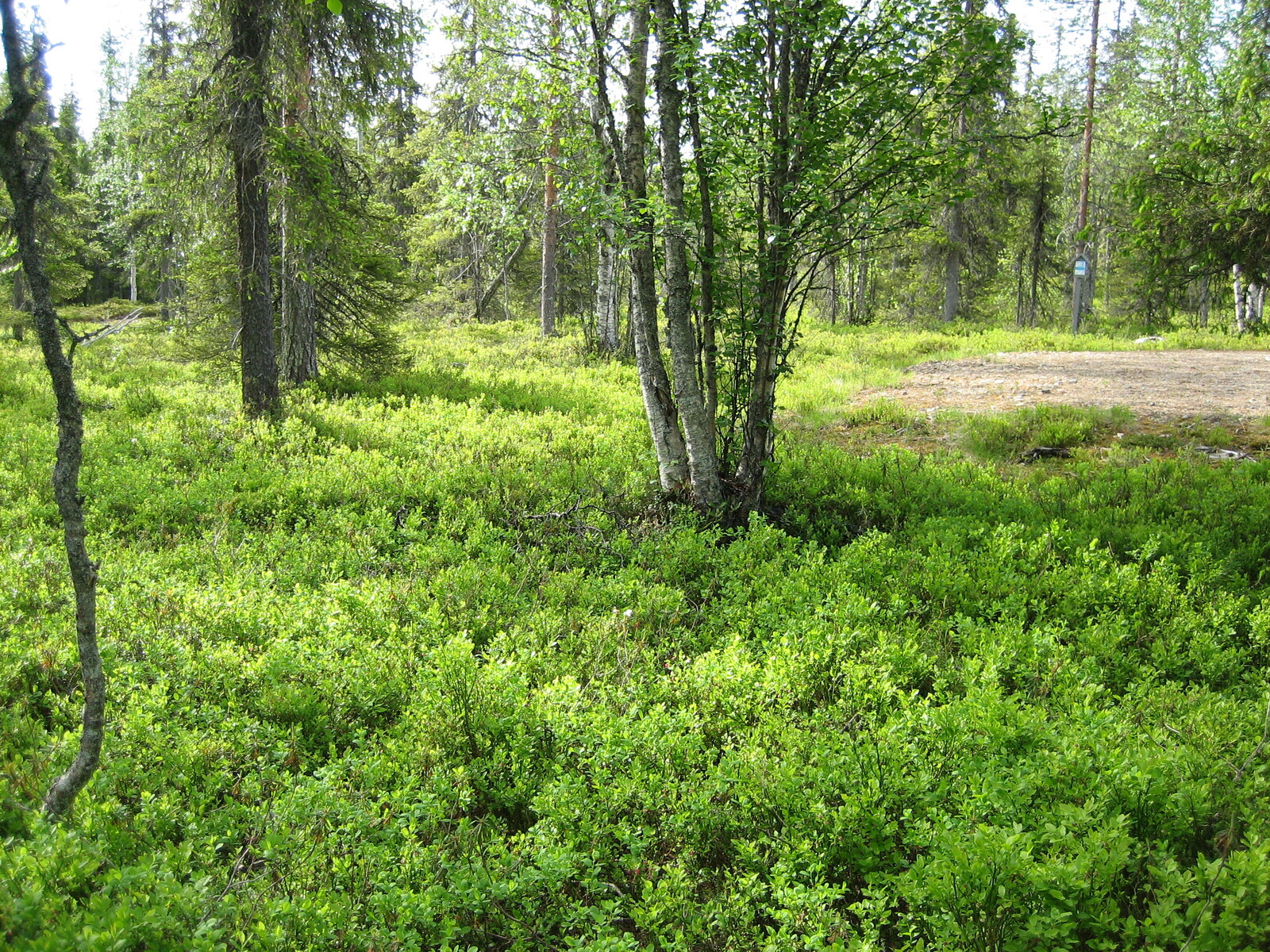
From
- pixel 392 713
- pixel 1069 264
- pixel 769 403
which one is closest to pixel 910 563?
pixel 769 403

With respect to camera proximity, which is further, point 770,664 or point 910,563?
point 910,563

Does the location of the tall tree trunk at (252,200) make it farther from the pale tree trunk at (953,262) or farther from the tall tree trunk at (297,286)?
the pale tree trunk at (953,262)

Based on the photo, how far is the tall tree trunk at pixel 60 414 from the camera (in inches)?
107

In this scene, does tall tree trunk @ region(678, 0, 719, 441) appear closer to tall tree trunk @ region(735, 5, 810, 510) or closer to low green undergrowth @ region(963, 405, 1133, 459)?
tall tree trunk @ region(735, 5, 810, 510)

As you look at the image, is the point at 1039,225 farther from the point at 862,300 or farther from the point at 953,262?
the point at 862,300

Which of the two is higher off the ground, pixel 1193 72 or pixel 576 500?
pixel 1193 72

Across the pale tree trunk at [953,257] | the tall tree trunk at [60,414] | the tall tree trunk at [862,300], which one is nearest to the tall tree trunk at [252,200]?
the tall tree trunk at [60,414]

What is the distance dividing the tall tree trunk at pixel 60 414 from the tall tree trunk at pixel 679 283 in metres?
4.28

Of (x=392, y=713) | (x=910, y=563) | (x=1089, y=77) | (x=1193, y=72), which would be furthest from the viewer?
(x=1089, y=77)

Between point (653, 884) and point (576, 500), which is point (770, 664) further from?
point (576, 500)

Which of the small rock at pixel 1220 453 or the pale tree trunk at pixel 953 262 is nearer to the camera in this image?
the small rock at pixel 1220 453

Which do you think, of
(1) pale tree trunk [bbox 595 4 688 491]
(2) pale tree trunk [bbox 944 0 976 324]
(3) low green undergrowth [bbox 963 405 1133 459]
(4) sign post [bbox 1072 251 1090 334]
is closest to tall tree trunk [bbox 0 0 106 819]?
(1) pale tree trunk [bbox 595 4 688 491]

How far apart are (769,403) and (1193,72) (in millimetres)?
20938

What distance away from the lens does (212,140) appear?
10.2 m
